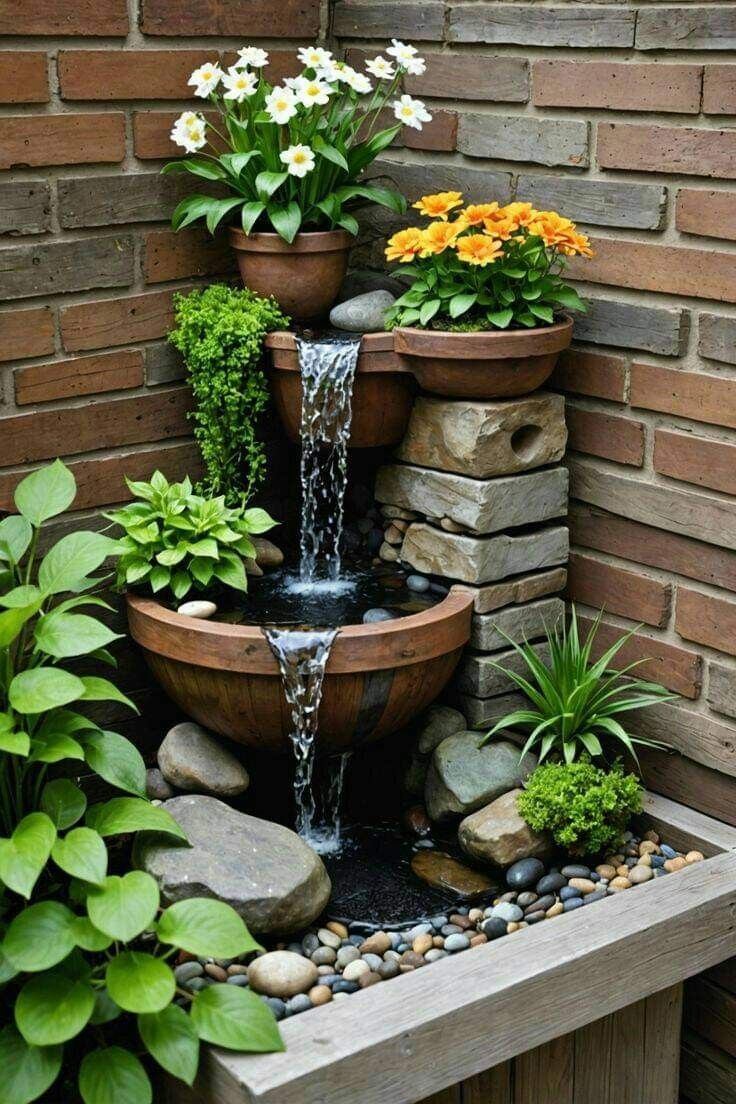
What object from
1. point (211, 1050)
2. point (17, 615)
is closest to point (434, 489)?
point (17, 615)

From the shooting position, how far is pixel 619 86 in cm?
316

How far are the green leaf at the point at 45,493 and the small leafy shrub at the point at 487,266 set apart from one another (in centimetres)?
85

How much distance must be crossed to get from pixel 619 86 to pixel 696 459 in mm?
826

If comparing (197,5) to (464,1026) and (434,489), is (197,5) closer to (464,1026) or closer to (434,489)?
(434,489)

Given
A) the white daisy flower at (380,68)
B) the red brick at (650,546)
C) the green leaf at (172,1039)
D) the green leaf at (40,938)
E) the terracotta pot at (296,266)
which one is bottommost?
the green leaf at (172,1039)

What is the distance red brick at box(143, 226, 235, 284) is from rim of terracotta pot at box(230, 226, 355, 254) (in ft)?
0.48

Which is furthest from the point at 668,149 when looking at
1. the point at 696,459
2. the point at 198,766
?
the point at 198,766

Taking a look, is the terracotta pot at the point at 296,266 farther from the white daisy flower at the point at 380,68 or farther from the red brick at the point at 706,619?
the red brick at the point at 706,619

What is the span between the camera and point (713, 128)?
300cm

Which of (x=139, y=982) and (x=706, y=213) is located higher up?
(x=706, y=213)

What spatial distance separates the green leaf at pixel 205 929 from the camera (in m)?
2.52

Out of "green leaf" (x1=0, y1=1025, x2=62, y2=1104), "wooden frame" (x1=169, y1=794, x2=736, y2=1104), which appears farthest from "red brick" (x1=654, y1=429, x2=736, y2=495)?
"green leaf" (x1=0, y1=1025, x2=62, y2=1104)

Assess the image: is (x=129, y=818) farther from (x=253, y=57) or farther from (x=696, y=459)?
(x=253, y=57)

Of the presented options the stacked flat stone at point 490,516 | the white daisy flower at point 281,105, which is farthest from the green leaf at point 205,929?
the white daisy flower at point 281,105
